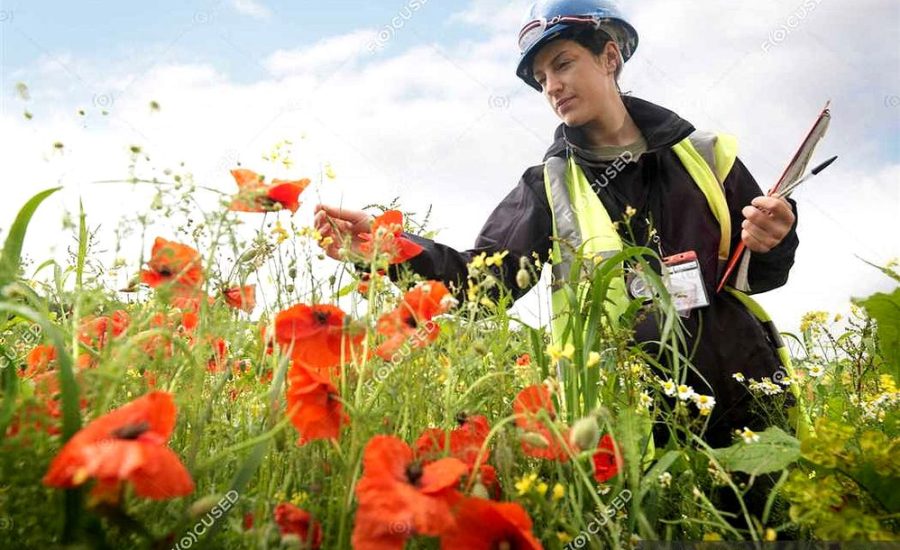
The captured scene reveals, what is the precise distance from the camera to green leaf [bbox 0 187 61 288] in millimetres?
994

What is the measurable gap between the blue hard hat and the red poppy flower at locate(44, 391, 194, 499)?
244cm

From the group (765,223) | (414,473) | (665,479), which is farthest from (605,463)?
(765,223)

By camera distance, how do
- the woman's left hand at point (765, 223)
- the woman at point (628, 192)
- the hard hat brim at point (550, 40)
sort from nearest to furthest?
the woman's left hand at point (765, 223) < the woman at point (628, 192) < the hard hat brim at point (550, 40)

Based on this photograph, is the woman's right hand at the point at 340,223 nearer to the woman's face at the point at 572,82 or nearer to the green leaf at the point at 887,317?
the green leaf at the point at 887,317

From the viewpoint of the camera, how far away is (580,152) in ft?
9.54

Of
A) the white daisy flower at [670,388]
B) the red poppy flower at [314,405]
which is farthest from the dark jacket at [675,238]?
the red poppy flower at [314,405]

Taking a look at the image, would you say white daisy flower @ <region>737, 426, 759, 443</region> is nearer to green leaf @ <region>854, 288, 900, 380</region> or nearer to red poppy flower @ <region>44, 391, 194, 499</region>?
green leaf @ <region>854, 288, 900, 380</region>

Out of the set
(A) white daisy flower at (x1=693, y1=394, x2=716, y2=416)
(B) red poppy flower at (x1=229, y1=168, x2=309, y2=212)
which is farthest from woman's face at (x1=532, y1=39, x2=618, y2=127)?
(B) red poppy flower at (x1=229, y1=168, x2=309, y2=212)

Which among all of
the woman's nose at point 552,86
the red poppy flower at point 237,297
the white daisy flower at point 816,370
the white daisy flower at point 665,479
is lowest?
the white daisy flower at point 665,479

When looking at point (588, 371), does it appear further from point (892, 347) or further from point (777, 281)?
point (777, 281)

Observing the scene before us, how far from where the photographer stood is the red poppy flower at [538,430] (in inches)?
36.7

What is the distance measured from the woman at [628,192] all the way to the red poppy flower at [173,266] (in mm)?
1256

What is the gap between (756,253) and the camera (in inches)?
102

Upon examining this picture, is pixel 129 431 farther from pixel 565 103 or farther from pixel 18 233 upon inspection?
pixel 565 103
